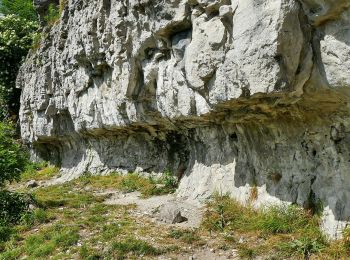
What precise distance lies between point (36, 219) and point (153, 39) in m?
7.11

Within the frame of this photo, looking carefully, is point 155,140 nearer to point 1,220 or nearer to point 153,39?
point 153,39

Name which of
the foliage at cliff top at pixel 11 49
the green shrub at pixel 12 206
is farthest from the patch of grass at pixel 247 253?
the foliage at cliff top at pixel 11 49

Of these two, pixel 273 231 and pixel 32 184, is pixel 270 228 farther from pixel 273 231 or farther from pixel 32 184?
pixel 32 184

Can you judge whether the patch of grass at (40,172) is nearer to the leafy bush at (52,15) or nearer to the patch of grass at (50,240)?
the leafy bush at (52,15)

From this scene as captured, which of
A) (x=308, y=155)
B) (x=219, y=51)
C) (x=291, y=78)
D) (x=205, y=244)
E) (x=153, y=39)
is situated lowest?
(x=205, y=244)

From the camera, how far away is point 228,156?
1295 cm

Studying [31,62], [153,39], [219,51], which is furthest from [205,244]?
[31,62]

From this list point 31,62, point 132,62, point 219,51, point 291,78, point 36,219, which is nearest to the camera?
point 291,78

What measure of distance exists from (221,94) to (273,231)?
3.61 m

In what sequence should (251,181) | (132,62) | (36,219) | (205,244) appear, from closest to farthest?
(205,244) < (251,181) < (36,219) < (132,62)

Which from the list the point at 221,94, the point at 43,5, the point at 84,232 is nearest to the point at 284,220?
the point at 221,94

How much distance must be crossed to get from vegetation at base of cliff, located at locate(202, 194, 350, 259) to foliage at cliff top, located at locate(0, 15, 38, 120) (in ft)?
91.2

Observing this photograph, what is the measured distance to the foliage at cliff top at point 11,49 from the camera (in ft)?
111

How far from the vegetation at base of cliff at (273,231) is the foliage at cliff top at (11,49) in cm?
2780
